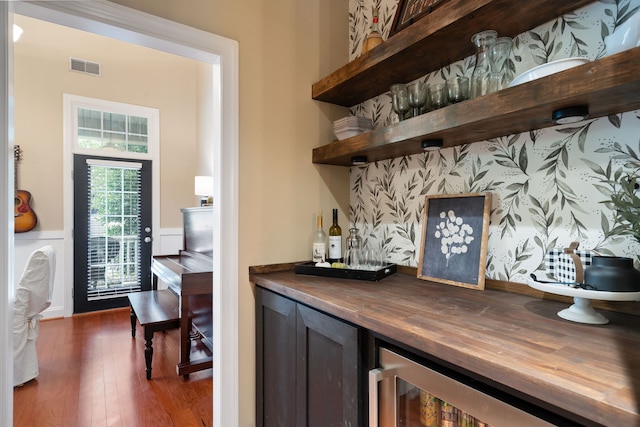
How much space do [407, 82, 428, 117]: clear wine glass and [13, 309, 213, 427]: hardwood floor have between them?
6.90 ft

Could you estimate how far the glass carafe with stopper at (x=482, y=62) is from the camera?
46.7 inches

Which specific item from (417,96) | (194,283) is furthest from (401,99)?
(194,283)

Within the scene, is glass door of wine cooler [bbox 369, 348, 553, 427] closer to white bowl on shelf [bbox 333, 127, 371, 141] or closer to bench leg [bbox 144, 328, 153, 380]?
white bowl on shelf [bbox 333, 127, 371, 141]

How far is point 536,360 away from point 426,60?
49.7 inches

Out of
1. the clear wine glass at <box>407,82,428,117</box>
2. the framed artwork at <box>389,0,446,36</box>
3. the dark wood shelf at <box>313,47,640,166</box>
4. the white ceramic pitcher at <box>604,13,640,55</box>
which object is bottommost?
the dark wood shelf at <box>313,47,640,166</box>

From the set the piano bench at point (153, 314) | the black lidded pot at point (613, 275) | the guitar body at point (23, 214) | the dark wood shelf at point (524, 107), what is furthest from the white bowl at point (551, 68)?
the guitar body at point (23, 214)

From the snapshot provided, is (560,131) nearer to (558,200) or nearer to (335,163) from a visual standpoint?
(558,200)

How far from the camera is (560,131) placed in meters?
1.13

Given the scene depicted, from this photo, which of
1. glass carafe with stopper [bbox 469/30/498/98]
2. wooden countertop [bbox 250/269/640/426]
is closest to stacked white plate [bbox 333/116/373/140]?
glass carafe with stopper [bbox 469/30/498/98]

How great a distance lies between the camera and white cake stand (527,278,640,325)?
0.83 m

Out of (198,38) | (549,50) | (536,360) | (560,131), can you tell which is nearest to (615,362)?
(536,360)

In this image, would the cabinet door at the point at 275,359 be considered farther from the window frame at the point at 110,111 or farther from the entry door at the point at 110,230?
the window frame at the point at 110,111

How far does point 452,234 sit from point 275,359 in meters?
0.99

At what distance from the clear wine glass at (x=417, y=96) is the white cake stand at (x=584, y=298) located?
2.86ft
